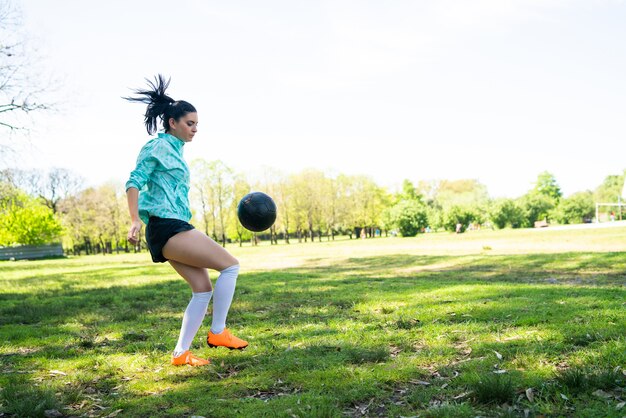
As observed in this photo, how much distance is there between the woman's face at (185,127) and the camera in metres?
4.79

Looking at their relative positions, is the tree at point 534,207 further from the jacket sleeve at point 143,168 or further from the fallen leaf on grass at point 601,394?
the jacket sleeve at point 143,168

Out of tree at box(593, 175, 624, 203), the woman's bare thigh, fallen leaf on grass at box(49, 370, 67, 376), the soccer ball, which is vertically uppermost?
tree at box(593, 175, 624, 203)

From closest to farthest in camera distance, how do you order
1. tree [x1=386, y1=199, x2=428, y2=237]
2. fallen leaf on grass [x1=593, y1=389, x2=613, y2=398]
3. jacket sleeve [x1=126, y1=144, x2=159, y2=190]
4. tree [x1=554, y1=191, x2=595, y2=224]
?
fallen leaf on grass [x1=593, y1=389, x2=613, y2=398] → jacket sleeve [x1=126, y1=144, x2=159, y2=190] → tree [x1=386, y1=199, x2=428, y2=237] → tree [x1=554, y1=191, x2=595, y2=224]

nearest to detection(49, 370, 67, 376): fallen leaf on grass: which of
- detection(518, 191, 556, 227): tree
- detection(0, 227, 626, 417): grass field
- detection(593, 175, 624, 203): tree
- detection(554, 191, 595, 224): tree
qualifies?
detection(0, 227, 626, 417): grass field

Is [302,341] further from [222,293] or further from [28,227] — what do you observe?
[28,227]

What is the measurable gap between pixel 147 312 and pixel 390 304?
423 cm

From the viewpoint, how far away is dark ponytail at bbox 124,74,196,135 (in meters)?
4.82

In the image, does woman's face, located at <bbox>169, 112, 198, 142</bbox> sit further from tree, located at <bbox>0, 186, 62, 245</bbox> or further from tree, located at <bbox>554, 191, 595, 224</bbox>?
tree, located at <bbox>554, 191, 595, 224</bbox>

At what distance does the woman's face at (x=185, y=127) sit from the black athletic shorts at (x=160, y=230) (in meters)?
0.91

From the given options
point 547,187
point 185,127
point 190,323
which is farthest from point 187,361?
point 547,187

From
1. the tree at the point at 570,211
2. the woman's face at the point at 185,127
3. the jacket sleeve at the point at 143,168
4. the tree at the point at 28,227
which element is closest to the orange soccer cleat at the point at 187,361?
the jacket sleeve at the point at 143,168

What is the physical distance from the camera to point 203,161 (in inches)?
2371

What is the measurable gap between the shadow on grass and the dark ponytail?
2514 millimetres

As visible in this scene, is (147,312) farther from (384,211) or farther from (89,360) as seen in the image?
(384,211)
